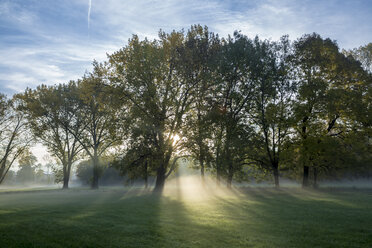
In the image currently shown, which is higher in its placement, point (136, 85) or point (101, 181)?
point (136, 85)

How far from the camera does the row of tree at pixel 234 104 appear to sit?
2948 centimetres

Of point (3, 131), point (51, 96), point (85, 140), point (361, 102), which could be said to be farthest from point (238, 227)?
point (3, 131)

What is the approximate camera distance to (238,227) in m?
10.2

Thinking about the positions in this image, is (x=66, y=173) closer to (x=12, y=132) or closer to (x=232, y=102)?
(x=12, y=132)

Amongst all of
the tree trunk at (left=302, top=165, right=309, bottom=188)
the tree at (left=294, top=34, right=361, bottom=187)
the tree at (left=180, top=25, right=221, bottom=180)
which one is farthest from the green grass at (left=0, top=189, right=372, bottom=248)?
the tree trunk at (left=302, top=165, right=309, bottom=188)

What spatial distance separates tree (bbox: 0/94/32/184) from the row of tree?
73.6 ft

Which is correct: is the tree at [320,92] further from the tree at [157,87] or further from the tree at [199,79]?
the tree at [157,87]

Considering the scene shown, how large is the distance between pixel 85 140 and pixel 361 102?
1497 inches

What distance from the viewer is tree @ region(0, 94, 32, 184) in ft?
151

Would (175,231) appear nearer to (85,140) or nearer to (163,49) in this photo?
(163,49)

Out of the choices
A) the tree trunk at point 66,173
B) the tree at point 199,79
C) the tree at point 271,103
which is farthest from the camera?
the tree trunk at point 66,173

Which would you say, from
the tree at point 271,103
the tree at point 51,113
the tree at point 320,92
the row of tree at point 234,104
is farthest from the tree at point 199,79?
the tree at point 51,113

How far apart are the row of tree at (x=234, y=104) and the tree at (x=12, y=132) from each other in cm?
2244

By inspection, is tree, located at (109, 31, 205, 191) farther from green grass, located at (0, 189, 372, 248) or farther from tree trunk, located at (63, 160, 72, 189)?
tree trunk, located at (63, 160, 72, 189)
